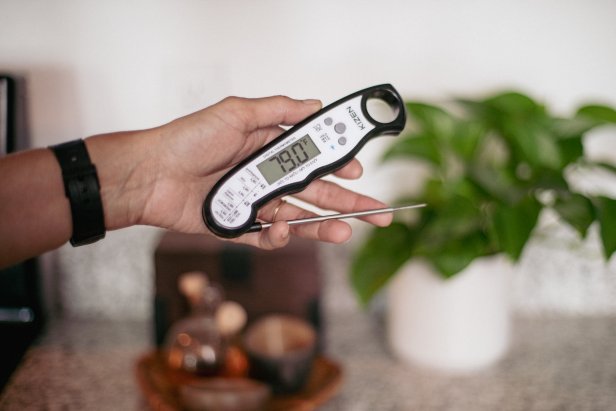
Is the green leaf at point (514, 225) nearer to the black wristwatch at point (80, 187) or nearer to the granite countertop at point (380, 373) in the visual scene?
the granite countertop at point (380, 373)

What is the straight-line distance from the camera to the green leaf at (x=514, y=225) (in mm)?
661

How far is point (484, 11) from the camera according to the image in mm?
890

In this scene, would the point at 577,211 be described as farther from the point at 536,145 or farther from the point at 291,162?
the point at 291,162

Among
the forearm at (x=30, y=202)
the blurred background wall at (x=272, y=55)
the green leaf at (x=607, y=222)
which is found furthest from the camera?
the blurred background wall at (x=272, y=55)

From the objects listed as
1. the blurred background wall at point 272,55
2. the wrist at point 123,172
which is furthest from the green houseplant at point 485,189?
the wrist at point 123,172

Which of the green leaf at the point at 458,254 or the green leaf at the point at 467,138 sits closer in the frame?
the green leaf at the point at 458,254

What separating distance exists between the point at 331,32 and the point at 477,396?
1.84 feet

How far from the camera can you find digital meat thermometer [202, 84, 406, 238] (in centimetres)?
58

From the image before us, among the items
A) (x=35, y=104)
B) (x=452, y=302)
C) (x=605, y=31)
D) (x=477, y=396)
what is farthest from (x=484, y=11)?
(x=35, y=104)

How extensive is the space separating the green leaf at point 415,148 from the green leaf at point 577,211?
0.19m

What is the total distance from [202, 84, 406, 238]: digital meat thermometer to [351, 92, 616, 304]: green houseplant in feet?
0.66

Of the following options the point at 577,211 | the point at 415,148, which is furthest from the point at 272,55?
the point at 577,211

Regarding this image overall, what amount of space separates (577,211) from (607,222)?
0.03 metres

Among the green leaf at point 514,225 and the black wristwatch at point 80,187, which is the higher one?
the black wristwatch at point 80,187
